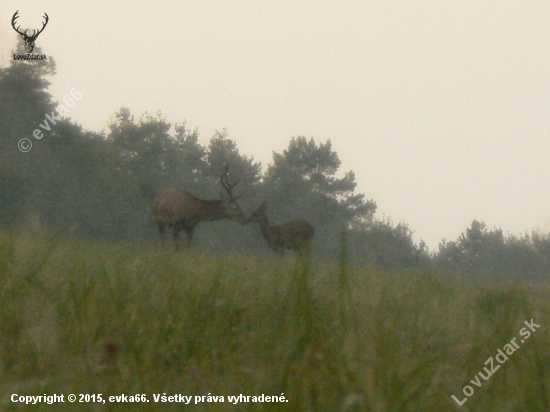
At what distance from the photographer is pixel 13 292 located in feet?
10.7

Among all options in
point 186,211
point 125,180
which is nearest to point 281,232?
point 186,211

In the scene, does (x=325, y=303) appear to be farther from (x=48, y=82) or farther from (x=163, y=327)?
(x=48, y=82)

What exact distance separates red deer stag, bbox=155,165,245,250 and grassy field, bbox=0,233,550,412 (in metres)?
14.0

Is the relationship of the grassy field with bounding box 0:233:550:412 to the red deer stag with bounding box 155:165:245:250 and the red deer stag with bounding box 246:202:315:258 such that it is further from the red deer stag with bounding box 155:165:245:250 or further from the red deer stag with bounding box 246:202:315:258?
the red deer stag with bounding box 246:202:315:258

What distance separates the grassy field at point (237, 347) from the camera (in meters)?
2.06

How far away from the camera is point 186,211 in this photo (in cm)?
Answer: 1825

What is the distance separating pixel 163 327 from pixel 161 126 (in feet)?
146

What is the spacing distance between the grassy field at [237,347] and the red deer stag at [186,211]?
14.0 meters

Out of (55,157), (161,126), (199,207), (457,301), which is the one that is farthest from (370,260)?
(161,126)

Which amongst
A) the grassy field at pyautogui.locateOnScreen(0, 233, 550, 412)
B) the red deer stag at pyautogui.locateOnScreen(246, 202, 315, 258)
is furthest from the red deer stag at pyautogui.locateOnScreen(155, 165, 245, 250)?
the grassy field at pyautogui.locateOnScreen(0, 233, 550, 412)

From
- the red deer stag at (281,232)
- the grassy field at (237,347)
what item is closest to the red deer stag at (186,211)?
the red deer stag at (281,232)

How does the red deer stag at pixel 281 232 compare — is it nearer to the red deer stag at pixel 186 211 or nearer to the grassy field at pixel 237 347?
the red deer stag at pixel 186 211

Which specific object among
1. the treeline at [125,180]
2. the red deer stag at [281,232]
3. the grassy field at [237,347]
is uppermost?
the treeline at [125,180]

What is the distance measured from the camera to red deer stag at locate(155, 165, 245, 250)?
18.2m
